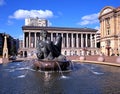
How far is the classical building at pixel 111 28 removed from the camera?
101275 mm

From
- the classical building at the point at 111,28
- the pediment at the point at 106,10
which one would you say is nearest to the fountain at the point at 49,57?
the classical building at the point at 111,28

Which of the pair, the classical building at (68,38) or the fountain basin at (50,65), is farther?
the classical building at (68,38)

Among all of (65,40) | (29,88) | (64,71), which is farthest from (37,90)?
(65,40)

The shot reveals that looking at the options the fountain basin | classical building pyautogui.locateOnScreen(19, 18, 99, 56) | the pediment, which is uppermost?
the pediment

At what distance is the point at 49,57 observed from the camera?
31219 mm

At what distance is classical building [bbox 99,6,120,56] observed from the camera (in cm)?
10128

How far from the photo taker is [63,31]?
150m

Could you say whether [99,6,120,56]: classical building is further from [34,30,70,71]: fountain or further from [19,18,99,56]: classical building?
[34,30,70,71]: fountain

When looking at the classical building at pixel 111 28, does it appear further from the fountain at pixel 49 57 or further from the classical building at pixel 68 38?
the fountain at pixel 49 57

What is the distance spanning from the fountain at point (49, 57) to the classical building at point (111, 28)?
68.8 m

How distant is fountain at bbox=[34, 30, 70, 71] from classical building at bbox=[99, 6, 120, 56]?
68.8 m

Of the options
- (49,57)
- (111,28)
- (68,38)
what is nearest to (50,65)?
(49,57)

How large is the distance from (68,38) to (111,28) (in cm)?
5524

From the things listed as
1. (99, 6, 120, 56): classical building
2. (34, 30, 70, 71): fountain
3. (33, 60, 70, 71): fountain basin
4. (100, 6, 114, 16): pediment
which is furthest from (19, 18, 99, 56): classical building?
(33, 60, 70, 71): fountain basin
